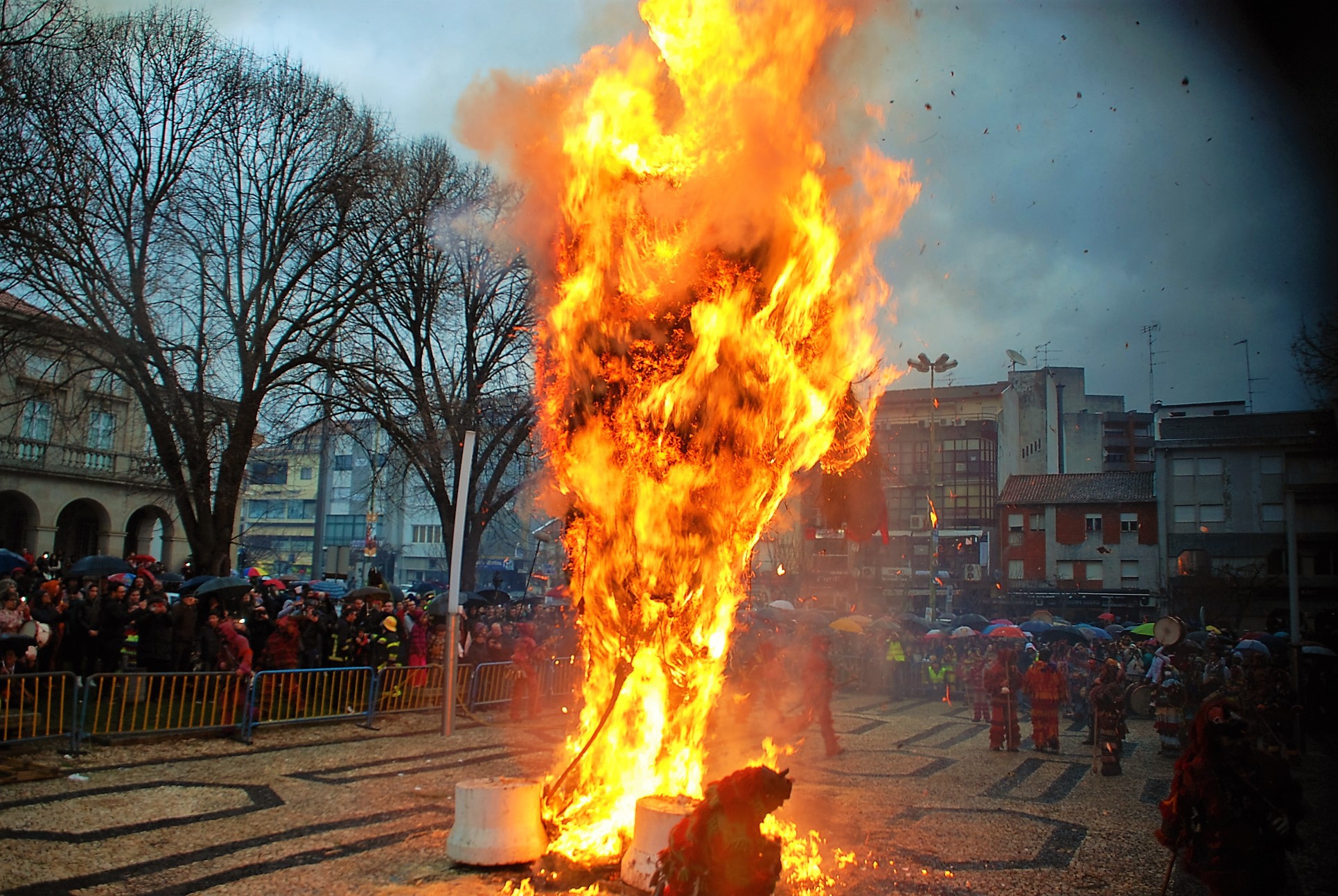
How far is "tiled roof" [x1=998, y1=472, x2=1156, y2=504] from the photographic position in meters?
50.4

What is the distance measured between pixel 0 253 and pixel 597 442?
12.0 metres

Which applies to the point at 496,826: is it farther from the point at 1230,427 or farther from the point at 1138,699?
the point at 1230,427

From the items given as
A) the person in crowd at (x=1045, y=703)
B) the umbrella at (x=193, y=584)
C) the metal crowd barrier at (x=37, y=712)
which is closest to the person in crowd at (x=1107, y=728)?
the person in crowd at (x=1045, y=703)

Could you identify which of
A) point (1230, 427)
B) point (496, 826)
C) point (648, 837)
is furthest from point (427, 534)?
point (648, 837)

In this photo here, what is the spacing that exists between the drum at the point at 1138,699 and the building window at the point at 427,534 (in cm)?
6868

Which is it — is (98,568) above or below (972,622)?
above

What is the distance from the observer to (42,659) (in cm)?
1440

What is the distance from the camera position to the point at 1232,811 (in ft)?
20.5

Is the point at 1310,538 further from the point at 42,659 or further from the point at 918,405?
the point at 42,659

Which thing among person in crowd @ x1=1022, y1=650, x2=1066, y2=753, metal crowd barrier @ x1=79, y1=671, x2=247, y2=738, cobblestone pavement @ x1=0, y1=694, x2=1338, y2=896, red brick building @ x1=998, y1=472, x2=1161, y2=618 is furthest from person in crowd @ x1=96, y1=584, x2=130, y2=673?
red brick building @ x1=998, y1=472, x2=1161, y2=618

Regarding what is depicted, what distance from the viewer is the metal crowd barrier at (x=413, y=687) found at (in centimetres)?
1600

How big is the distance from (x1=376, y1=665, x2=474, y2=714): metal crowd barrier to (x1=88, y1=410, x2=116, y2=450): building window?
87.7 feet

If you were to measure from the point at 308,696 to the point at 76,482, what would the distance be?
90.0 ft

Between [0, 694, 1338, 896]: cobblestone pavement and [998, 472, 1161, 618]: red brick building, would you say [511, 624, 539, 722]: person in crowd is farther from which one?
[998, 472, 1161, 618]: red brick building
